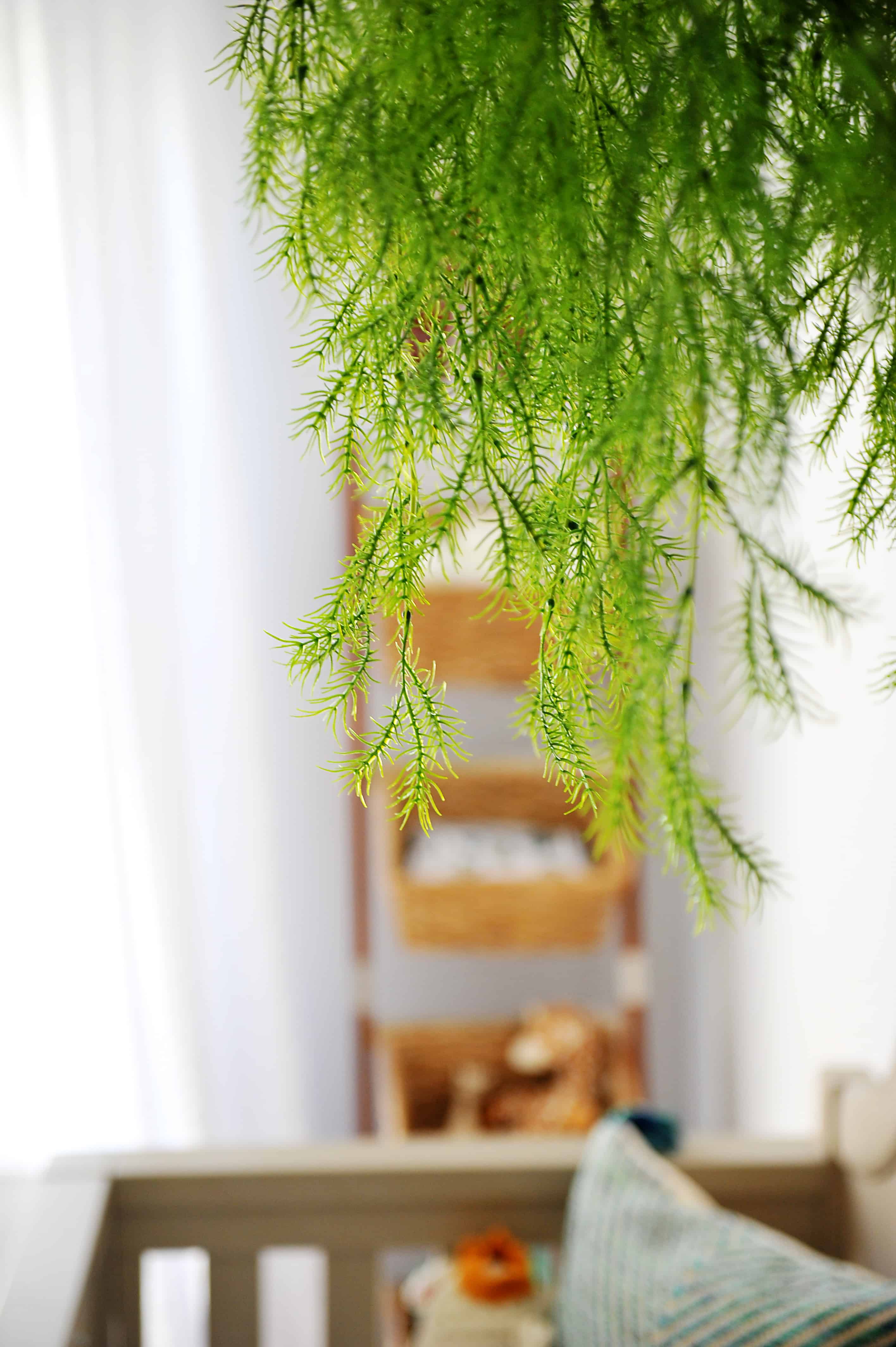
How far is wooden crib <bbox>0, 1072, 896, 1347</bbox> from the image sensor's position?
1065 millimetres

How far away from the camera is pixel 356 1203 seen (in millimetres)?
1074

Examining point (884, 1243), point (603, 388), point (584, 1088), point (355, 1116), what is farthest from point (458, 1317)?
point (603, 388)

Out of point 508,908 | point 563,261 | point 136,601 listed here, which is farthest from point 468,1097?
point 563,261

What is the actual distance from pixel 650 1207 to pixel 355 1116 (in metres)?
1.14

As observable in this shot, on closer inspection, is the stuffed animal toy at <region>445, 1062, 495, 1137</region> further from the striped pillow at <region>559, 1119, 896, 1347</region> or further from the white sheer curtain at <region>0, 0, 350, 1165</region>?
the striped pillow at <region>559, 1119, 896, 1347</region>

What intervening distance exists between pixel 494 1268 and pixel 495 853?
0.78 m

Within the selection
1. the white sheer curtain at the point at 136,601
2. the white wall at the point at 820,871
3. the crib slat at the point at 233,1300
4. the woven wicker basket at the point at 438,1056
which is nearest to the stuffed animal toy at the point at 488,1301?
the crib slat at the point at 233,1300

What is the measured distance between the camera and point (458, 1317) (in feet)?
3.64

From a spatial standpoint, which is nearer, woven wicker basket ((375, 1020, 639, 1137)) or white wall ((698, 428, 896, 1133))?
white wall ((698, 428, 896, 1133))

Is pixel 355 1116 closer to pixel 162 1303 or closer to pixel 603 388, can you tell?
pixel 162 1303

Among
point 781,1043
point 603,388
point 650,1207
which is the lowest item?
point 781,1043


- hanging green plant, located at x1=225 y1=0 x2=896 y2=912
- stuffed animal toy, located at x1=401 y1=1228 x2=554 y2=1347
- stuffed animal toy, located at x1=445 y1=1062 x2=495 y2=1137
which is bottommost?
stuffed animal toy, located at x1=445 y1=1062 x2=495 y2=1137

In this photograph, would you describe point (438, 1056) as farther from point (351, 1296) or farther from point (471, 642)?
point (351, 1296)

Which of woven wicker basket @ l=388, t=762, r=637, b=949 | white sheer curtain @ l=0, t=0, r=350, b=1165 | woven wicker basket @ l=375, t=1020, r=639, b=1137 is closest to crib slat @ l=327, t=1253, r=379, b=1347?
white sheer curtain @ l=0, t=0, r=350, b=1165
